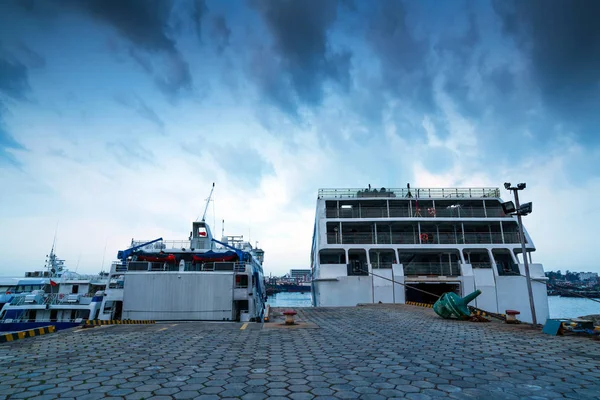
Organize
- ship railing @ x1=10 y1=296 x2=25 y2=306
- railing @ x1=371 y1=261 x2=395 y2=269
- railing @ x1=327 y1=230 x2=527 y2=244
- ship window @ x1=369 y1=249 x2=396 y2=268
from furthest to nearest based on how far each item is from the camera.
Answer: ship window @ x1=369 y1=249 x2=396 y2=268, ship railing @ x1=10 y1=296 x2=25 y2=306, railing @ x1=371 y1=261 x2=395 y2=269, railing @ x1=327 y1=230 x2=527 y2=244

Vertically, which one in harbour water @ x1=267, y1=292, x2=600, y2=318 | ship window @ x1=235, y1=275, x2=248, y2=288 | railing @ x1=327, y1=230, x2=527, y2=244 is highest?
railing @ x1=327, y1=230, x2=527, y2=244

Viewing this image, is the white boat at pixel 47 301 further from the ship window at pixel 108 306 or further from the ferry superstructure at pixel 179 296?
the ferry superstructure at pixel 179 296

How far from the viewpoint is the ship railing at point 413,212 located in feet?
79.8

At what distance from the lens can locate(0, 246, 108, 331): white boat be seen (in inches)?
862

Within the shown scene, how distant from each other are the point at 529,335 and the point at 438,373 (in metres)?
5.55

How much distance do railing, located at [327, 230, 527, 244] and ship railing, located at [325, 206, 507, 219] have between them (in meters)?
1.39

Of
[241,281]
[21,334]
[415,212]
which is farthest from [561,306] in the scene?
[21,334]

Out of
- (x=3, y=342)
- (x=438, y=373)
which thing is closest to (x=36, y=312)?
(x=3, y=342)

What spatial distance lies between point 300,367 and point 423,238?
2078 centimetres

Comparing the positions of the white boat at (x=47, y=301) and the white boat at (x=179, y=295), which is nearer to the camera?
the white boat at (x=179, y=295)

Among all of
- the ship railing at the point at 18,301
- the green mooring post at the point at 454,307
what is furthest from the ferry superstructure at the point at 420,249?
the ship railing at the point at 18,301

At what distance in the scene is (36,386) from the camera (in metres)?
3.94

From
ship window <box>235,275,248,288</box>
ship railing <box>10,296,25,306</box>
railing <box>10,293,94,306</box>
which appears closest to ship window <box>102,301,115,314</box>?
ship window <box>235,275,248,288</box>

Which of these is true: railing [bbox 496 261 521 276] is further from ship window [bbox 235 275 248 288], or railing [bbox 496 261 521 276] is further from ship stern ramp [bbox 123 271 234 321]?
ship stern ramp [bbox 123 271 234 321]
